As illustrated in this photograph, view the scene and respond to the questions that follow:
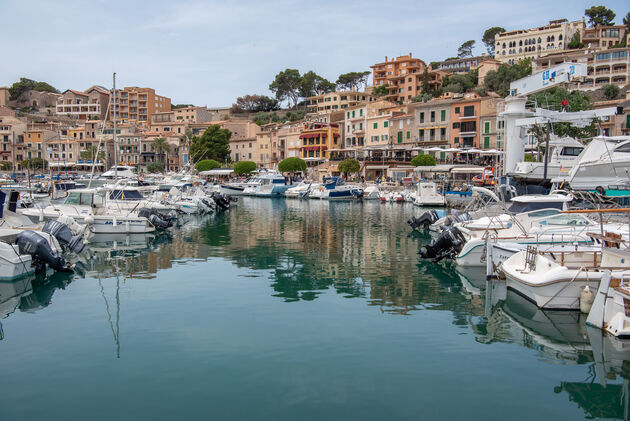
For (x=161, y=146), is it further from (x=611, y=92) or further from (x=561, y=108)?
(x=611, y=92)

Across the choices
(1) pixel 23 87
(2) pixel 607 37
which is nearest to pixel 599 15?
(2) pixel 607 37

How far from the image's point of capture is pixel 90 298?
15109 millimetres

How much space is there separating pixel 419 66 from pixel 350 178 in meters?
51.4

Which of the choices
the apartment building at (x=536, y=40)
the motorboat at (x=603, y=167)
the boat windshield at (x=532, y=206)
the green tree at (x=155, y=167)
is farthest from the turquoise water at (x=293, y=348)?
the apartment building at (x=536, y=40)

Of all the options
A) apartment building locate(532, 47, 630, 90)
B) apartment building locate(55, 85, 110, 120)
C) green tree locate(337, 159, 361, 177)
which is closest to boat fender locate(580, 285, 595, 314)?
green tree locate(337, 159, 361, 177)

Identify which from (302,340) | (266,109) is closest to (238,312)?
(302,340)

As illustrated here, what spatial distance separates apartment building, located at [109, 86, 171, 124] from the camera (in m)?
125

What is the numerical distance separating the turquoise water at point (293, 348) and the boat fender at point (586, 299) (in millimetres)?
355

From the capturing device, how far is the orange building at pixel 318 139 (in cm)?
8406

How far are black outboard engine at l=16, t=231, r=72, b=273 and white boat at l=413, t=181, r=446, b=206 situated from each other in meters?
34.4

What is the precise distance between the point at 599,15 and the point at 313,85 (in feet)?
216

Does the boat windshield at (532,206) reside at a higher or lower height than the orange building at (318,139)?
lower

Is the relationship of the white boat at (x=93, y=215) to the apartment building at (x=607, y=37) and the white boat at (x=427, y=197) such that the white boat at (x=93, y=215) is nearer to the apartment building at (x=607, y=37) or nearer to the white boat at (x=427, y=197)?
the white boat at (x=427, y=197)

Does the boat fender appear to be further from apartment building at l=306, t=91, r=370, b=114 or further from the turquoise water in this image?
apartment building at l=306, t=91, r=370, b=114
